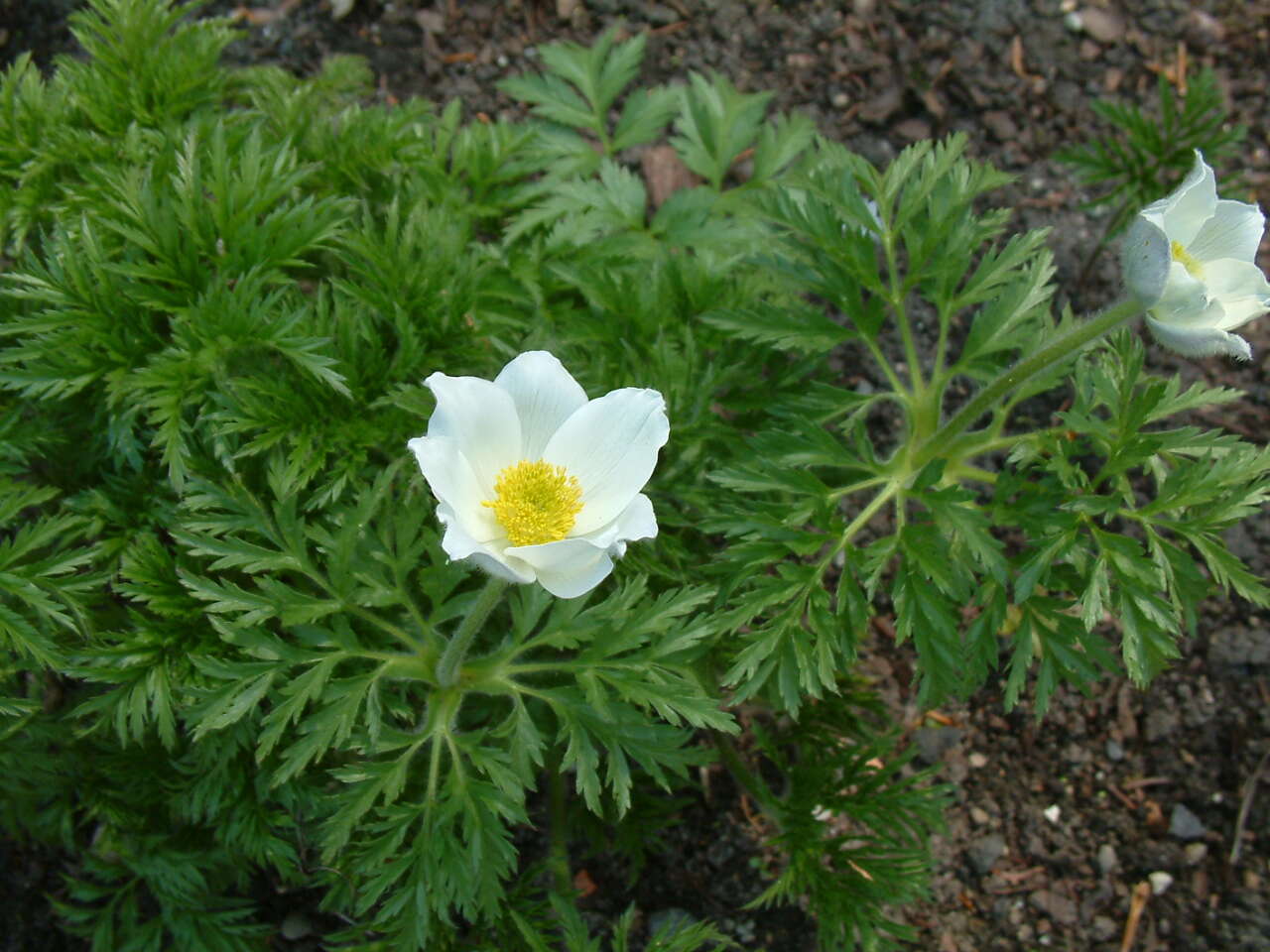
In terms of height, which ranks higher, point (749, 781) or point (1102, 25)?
point (1102, 25)

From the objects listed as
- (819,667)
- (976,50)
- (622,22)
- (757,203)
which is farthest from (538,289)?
(976,50)

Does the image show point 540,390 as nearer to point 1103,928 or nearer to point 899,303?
point 899,303

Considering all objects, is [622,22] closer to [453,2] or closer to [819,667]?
[453,2]

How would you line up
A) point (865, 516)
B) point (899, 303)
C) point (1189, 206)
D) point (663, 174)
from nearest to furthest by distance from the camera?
point (1189, 206), point (865, 516), point (899, 303), point (663, 174)

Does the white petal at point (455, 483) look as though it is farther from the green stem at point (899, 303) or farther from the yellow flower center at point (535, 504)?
the green stem at point (899, 303)

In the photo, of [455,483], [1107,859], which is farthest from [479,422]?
[1107,859]
